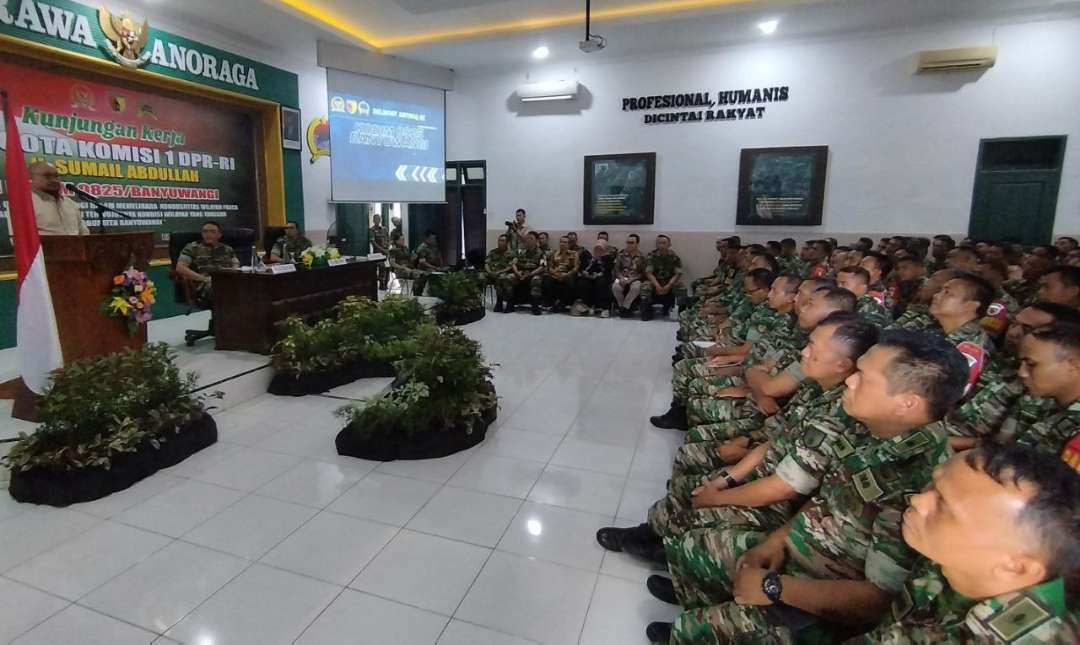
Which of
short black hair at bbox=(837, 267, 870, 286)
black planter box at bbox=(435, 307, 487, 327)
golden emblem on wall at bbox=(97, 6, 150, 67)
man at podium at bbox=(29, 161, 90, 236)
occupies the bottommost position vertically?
black planter box at bbox=(435, 307, 487, 327)

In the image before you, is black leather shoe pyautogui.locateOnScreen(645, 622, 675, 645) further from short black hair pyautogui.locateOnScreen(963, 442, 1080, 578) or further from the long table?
the long table

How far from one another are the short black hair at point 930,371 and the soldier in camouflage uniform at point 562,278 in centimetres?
590

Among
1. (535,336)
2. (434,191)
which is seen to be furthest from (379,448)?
(434,191)

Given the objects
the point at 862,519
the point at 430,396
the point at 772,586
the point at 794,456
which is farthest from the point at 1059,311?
the point at 430,396

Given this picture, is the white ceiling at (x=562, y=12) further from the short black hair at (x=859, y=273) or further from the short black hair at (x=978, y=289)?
the short black hair at (x=978, y=289)

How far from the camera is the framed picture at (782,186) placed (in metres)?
6.75

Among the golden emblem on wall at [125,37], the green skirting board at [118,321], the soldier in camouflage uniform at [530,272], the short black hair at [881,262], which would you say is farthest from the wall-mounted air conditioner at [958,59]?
the golden emblem on wall at [125,37]

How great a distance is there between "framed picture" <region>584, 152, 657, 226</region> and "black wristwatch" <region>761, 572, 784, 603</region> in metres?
6.74

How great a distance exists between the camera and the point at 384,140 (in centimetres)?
730

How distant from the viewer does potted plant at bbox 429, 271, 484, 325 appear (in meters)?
6.30

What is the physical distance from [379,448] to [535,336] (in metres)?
3.12

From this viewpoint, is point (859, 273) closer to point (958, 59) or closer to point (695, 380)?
point (695, 380)

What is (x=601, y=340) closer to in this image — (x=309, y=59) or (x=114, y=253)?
(x=114, y=253)

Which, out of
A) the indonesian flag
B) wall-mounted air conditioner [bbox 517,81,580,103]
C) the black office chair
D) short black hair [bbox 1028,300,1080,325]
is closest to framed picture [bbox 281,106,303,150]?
the black office chair
